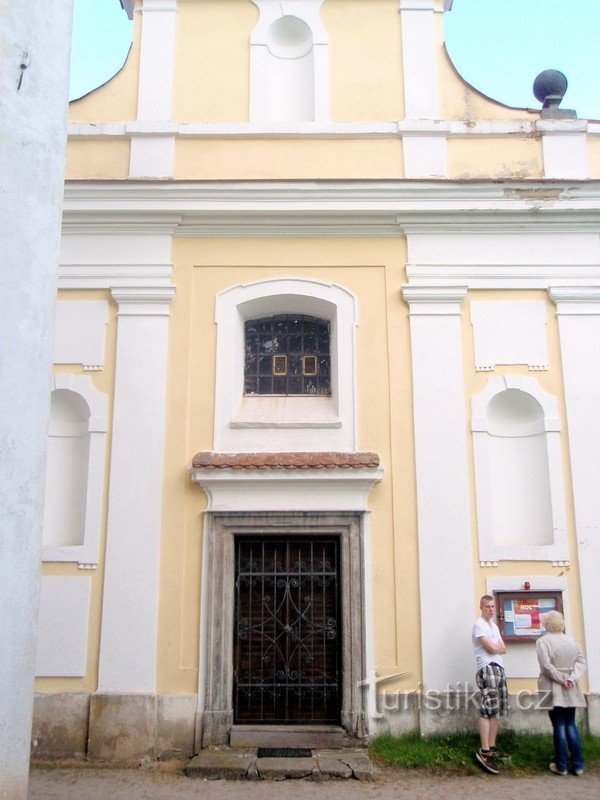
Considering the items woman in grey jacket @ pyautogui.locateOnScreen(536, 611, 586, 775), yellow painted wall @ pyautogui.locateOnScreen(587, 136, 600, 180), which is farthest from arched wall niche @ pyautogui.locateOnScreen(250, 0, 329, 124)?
woman in grey jacket @ pyautogui.locateOnScreen(536, 611, 586, 775)

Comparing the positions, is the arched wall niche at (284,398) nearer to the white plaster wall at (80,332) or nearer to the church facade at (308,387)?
the church facade at (308,387)

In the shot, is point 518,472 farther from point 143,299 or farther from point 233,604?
point 143,299

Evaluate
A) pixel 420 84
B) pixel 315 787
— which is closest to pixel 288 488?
pixel 315 787

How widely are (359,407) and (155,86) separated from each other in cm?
433

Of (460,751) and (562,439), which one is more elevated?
(562,439)

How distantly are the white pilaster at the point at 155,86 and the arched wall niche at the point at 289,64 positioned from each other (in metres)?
0.94

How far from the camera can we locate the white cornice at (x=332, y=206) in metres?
8.31

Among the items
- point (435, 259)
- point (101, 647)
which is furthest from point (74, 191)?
point (101, 647)

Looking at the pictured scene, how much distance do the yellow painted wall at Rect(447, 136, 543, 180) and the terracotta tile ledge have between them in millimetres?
3312

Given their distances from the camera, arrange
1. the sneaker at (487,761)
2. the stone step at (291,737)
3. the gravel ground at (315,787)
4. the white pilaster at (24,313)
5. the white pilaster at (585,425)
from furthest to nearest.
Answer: the white pilaster at (585,425) → the stone step at (291,737) → the sneaker at (487,761) → the gravel ground at (315,787) → the white pilaster at (24,313)

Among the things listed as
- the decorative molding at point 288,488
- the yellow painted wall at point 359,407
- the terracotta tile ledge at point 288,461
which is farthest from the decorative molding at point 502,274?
the decorative molding at point 288,488

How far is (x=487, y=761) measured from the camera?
22.2ft

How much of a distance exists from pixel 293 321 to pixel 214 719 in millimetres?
4099

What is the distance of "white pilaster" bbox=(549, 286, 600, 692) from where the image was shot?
7.59m
